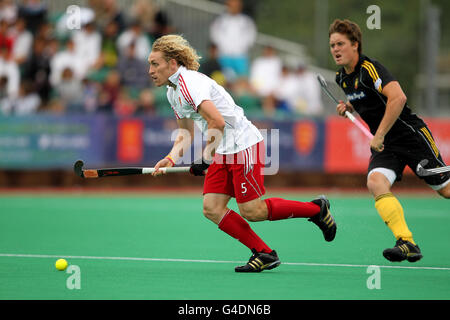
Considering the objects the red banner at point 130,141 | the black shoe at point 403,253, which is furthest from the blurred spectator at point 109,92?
the black shoe at point 403,253

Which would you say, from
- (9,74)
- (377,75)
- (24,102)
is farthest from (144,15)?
(377,75)

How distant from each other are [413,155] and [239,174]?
57.5 inches

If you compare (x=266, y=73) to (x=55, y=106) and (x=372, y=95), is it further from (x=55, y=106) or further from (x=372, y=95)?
(x=372, y=95)

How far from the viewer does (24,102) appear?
583 inches

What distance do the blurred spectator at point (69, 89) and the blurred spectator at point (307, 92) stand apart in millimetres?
4363

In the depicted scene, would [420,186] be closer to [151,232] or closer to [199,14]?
[199,14]

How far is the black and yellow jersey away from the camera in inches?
242

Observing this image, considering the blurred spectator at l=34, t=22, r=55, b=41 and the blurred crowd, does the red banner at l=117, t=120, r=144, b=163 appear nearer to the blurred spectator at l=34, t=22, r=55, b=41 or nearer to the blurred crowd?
the blurred crowd

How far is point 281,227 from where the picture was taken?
9375mm

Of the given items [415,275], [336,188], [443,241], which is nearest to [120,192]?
[336,188]

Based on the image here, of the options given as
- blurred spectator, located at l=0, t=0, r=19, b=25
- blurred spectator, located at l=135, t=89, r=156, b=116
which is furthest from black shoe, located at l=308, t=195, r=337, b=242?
blurred spectator, located at l=0, t=0, r=19, b=25

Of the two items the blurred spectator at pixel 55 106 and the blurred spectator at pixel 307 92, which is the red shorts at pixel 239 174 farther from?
the blurred spectator at pixel 307 92

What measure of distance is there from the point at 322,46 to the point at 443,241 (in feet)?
28.5

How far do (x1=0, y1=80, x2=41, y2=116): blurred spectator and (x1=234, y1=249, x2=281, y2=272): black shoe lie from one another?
9492mm
